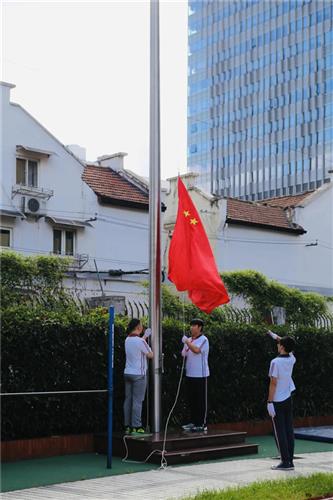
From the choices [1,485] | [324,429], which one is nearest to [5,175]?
[324,429]

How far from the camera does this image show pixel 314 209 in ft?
132

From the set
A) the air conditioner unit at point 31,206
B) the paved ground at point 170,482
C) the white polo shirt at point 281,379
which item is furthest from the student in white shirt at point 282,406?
the air conditioner unit at point 31,206

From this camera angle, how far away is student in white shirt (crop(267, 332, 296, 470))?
437 inches

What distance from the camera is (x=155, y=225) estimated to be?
1247 centimetres

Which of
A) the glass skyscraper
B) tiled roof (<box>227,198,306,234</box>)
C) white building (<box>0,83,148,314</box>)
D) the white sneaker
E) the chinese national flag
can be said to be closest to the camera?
the chinese national flag

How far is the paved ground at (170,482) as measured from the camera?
9.03 meters

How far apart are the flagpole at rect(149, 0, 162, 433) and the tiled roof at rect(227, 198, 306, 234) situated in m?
23.8

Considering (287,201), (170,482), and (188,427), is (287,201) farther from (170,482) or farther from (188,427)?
(170,482)

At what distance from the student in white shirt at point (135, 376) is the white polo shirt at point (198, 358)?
110 centimetres

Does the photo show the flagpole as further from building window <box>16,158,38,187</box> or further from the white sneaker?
building window <box>16,158,38,187</box>

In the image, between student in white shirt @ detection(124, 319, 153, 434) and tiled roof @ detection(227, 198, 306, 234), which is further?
tiled roof @ detection(227, 198, 306, 234)

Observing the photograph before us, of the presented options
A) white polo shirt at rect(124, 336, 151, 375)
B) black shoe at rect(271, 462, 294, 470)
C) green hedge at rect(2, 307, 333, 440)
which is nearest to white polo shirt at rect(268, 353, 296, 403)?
black shoe at rect(271, 462, 294, 470)

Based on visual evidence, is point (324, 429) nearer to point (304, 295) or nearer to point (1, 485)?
point (304, 295)

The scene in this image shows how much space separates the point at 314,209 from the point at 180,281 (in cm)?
2846
